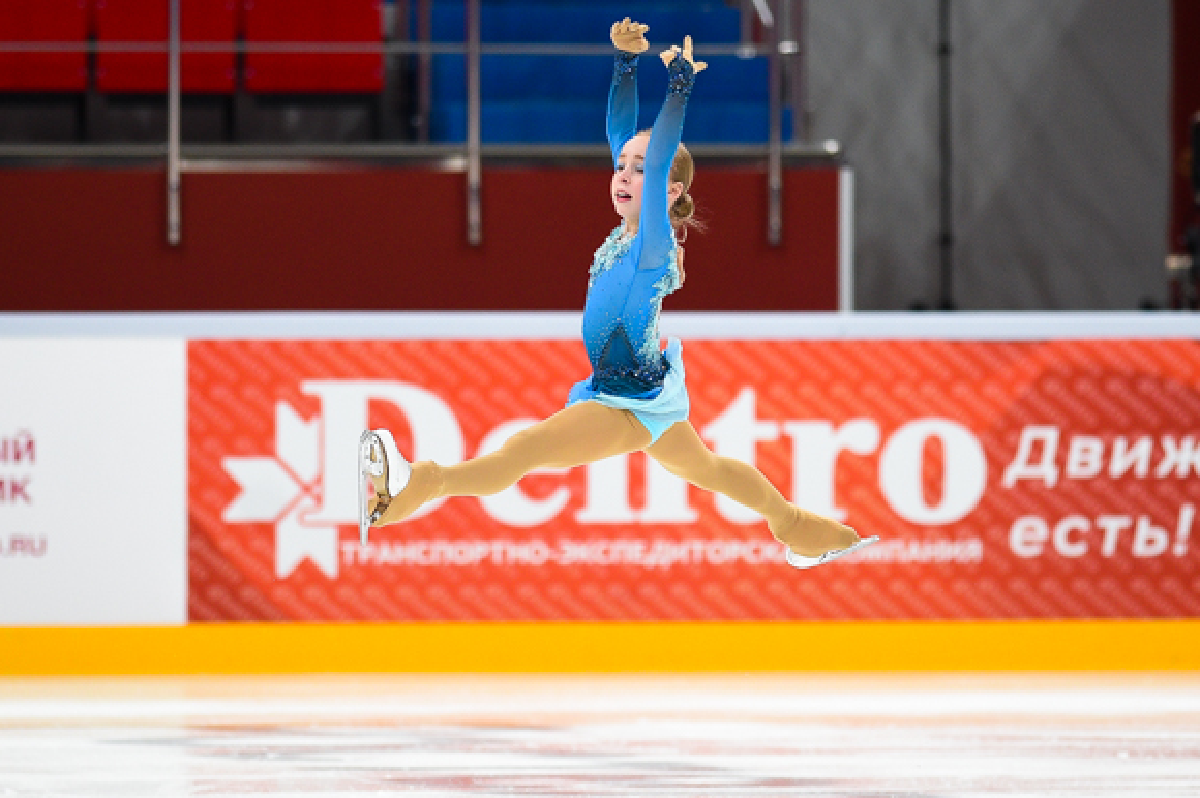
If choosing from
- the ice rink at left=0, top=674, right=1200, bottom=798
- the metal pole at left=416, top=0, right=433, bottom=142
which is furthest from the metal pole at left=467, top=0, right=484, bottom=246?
the ice rink at left=0, top=674, right=1200, bottom=798

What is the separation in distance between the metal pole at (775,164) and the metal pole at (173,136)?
210cm

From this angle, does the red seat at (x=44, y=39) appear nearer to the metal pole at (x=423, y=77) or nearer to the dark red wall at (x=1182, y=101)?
the metal pole at (x=423, y=77)

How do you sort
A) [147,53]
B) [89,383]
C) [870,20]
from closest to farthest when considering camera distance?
[89,383] → [147,53] → [870,20]

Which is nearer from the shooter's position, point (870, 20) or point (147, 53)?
point (147, 53)

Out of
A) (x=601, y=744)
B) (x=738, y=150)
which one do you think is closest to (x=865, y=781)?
(x=601, y=744)

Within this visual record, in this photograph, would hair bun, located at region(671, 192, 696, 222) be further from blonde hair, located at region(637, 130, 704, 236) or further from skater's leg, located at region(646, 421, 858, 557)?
skater's leg, located at region(646, 421, 858, 557)

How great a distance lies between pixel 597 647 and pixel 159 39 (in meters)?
3.22

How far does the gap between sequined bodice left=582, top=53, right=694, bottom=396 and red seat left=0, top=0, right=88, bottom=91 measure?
4372 mm

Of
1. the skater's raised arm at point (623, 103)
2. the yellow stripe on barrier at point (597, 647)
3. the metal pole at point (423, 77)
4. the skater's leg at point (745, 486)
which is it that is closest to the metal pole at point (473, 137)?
the metal pole at point (423, 77)

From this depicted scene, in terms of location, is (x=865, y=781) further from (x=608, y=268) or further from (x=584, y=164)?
(x=584, y=164)

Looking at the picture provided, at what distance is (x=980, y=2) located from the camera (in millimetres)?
9508

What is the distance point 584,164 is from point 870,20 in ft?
10.5

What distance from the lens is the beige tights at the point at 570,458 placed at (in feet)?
11.1

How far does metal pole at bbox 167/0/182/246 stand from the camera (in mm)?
6492
